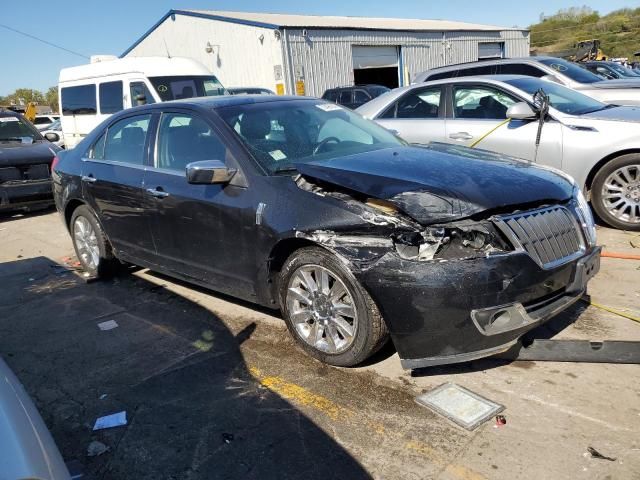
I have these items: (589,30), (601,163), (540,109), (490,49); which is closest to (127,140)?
(540,109)

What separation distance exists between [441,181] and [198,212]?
5.93ft

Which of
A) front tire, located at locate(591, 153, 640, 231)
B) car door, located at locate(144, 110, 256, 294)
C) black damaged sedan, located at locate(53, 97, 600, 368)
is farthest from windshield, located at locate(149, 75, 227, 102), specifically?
front tire, located at locate(591, 153, 640, 231)

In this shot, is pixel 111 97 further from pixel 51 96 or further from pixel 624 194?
pixel 51 96

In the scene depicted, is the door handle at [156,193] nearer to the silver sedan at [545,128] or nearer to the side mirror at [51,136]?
the silver sedan at [545,128]

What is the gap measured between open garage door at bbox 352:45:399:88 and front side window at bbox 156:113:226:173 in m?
21.7

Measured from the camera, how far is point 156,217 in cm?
443

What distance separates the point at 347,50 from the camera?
24172 mm

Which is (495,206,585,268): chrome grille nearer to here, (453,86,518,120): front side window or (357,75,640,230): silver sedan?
(357,75,640,230): silver sedan

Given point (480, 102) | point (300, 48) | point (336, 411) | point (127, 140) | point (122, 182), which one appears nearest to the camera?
point (336, 411)

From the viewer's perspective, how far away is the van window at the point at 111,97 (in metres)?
11.7

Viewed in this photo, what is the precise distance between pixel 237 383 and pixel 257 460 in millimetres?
777

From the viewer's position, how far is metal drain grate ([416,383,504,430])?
9.17 ft

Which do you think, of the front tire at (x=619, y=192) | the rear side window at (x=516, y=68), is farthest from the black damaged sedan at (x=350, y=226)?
the rear side window at (x=516, y=68)

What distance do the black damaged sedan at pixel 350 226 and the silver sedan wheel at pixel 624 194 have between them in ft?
7.32
